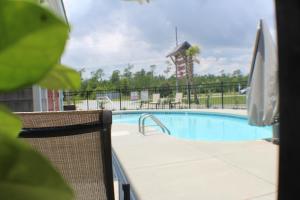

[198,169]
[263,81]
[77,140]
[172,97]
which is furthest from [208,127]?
[77,140]

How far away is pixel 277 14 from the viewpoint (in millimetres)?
244

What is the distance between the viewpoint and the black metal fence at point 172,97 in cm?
1723

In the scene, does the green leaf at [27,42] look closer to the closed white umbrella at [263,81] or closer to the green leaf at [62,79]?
the green leaf at [62,79]

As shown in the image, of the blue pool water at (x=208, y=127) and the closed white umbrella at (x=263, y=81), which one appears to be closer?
the closed white umbrella at (x=263, y=81)

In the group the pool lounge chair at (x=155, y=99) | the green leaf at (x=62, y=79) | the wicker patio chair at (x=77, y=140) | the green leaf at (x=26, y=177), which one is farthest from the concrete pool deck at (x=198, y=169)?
the pool lounge chair at (x=155, y=99)

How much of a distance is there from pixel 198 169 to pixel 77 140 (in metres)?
2.51

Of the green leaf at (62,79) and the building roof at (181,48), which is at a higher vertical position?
the building roof at (181,48)

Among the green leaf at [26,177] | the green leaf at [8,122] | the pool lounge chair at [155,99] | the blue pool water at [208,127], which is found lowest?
the blue pool water at [208,127]

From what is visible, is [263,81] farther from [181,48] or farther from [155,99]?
[181,48]

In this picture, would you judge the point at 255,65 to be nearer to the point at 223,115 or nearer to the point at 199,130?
the point at 199,130

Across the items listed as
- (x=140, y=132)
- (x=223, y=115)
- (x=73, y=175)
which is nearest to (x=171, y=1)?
(x=73, y=175)

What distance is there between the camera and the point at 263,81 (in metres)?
5.04

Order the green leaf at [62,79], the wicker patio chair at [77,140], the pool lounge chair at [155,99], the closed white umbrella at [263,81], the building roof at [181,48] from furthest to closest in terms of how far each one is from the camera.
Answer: the building roof at [181,48], the pool lounge chair at [155,99], the closed white umbrella at [263,81], the wicker patio chair at [77,140], the green leaf at [62,79]

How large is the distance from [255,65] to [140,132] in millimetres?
2988
